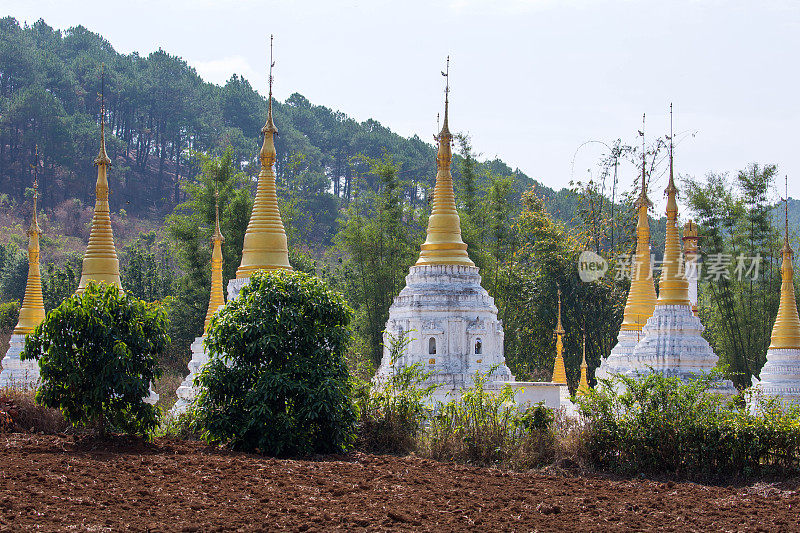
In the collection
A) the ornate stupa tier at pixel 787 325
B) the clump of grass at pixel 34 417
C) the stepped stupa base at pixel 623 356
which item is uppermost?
the ornate stupa tier at pixel 787 325

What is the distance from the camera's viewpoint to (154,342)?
1634 centimetres

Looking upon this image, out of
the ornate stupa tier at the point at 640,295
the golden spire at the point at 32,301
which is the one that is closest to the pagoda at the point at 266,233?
the golden spire at the point at 32,301

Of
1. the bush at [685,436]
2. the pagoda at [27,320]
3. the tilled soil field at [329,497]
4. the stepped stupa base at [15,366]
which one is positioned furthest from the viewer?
the pagoda at [27,320]

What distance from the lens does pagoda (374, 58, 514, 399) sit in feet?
85.5

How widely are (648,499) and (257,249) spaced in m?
13.5

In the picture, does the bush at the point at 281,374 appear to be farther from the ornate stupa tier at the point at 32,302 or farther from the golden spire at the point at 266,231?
the ornate stupa tier at the point at 32,302

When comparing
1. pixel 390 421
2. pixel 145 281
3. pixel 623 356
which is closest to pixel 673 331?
pixel 623 356

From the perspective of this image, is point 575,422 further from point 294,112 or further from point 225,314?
point 294,112

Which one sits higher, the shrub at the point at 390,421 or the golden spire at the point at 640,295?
the golden spire at the point at 640,295

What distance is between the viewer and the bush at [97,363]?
1560cm

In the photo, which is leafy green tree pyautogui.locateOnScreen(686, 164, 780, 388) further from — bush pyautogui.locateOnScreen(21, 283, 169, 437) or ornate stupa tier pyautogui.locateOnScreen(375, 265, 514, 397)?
bush pyautogui.locateOnScreen(21, 283, 169, 437)

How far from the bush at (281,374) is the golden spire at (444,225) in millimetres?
10541

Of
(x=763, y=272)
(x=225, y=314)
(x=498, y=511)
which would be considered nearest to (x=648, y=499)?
(x=498, y=511)

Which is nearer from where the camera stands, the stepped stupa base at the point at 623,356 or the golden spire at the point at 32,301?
the stepped stupa base at the point at 623,356
